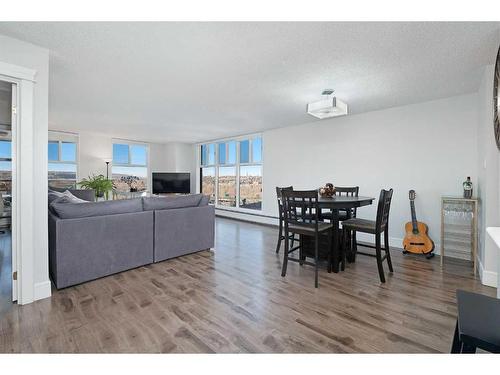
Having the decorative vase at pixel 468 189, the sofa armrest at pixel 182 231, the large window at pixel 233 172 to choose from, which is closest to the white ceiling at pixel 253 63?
the decorative vase at pixel 468 189

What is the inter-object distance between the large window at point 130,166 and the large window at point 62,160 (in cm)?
101

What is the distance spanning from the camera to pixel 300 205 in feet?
8.65

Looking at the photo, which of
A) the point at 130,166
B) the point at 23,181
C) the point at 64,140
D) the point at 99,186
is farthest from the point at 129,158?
the point at 23,181

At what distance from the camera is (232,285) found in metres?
2.47

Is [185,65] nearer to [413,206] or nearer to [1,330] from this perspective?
[1,330]

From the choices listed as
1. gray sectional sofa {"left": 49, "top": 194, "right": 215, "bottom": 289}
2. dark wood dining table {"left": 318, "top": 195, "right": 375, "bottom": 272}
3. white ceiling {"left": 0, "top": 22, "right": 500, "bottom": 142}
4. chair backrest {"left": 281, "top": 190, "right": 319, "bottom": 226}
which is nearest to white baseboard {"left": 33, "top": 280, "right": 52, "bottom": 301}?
gray sectional sofa {"left": 49, "top": 194, "right": 215, "bottom": 289}

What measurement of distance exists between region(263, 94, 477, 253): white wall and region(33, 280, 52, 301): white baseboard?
435 cm

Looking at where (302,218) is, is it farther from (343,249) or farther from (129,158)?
(129,158)

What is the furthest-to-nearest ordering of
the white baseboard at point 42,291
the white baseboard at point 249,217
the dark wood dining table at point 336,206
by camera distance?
1. the white baseboard at point 249,217
2. the dark wood dining table at point 336,206
3. the white baseboard at point 42,291

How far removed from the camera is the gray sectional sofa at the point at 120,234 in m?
2.38

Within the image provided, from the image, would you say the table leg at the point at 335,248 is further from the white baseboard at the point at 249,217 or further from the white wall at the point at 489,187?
the white baseboard at the point at 249,217

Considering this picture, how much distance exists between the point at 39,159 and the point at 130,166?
5.74m

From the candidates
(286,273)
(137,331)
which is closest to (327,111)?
(286,273)
